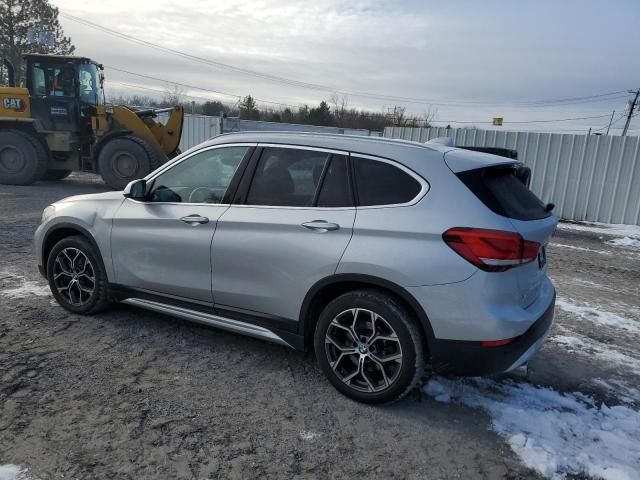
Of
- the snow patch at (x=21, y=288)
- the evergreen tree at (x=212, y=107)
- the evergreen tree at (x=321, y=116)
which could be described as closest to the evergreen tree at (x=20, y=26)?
the evergreen tree at (x=212, y=107)

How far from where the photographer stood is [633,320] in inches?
203

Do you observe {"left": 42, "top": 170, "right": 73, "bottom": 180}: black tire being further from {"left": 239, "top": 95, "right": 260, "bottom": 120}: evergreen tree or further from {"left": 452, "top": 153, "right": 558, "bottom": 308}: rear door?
{"left": 239, "top": 95, "right": 260, "bottom": 120}: evergreen tree

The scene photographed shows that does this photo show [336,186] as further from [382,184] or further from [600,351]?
[600,351]

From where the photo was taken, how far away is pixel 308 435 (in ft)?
9.45

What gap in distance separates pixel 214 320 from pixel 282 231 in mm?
983

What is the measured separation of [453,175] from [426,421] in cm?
158

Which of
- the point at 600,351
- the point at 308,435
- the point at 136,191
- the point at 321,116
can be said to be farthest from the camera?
the point at 321,116

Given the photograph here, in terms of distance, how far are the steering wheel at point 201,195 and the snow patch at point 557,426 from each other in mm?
2176

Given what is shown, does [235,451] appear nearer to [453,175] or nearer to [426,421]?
[426,421]

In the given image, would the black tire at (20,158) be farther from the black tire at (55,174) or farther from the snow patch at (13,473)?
the snow patch at (13,473)

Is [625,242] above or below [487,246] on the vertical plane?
below

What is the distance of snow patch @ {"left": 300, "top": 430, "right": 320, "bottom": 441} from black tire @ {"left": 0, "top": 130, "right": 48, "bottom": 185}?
42.1 ft

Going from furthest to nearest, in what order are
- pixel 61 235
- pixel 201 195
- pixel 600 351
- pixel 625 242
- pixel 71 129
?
pixel 71 129
pixel 625 242
pixel 61 235
pixel 600 351
pixel 201 195

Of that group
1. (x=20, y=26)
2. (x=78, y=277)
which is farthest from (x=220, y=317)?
(x=20, y=26)
